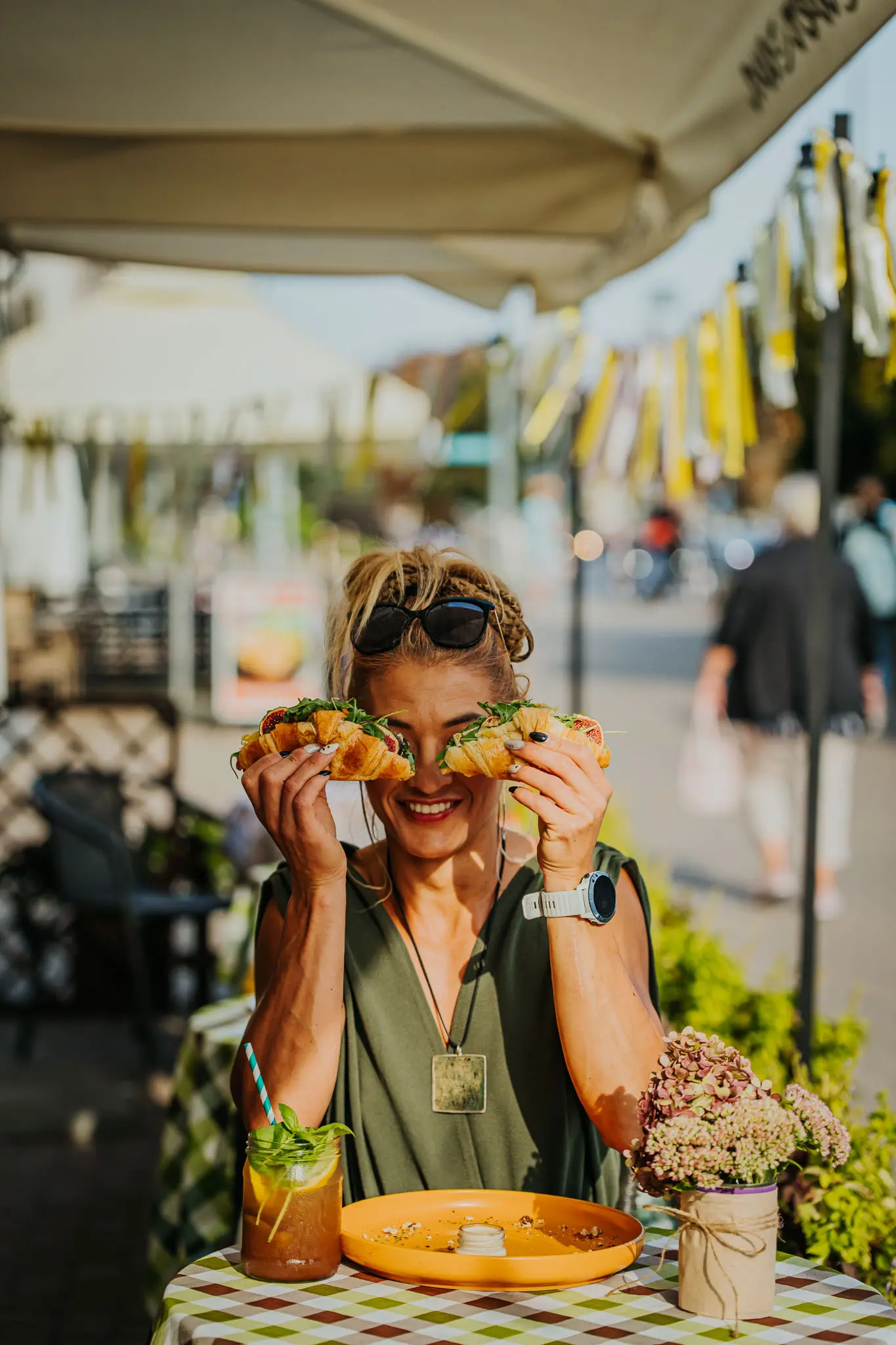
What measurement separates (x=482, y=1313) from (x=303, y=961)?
0.69 meters

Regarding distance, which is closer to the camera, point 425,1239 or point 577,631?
point 425,1239

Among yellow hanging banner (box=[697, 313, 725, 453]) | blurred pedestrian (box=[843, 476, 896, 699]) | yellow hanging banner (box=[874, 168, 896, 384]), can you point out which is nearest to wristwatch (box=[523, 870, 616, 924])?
yellow hanging banner (box=[874, 168, 896, 384])

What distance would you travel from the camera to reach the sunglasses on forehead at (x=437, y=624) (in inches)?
109

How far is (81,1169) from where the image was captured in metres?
5.82

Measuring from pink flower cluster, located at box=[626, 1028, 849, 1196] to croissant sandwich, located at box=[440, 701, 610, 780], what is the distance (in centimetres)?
53

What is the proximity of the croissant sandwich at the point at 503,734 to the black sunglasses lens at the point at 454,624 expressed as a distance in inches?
5.3

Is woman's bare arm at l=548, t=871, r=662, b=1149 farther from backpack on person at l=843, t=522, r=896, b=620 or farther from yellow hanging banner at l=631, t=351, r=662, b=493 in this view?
backpack on person at l=843, t=522, r=896, b=620

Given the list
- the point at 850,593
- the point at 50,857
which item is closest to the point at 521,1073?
the point at 50,857

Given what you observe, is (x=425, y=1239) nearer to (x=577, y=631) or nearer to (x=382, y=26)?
(x=382, y=26)

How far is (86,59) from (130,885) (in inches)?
146

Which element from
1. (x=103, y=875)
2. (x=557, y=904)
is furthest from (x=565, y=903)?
(x=103, y=875)

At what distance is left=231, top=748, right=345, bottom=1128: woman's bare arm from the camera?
96.6 inches

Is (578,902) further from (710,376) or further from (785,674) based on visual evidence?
(785,674)

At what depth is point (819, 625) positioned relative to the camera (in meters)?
4.49
